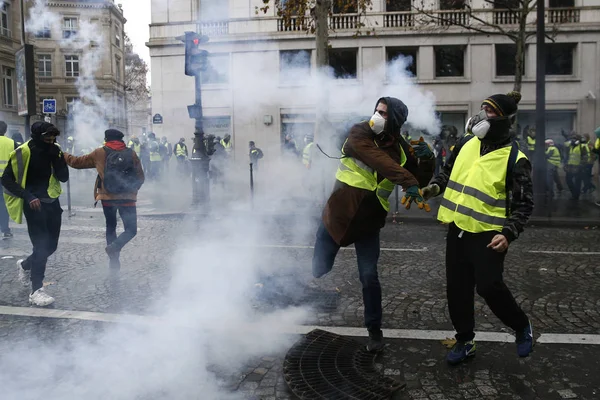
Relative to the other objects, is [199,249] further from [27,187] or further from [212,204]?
[212,204]

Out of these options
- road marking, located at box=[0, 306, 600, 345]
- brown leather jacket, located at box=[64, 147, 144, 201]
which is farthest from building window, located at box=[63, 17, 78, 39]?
road marking, located at box=[0, 306, 600, 345]

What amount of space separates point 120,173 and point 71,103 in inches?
604

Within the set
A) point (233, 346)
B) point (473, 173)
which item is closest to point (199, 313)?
point (233, 346)

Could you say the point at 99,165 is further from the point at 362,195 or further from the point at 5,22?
the point at 5,22

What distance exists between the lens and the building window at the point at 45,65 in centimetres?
1460

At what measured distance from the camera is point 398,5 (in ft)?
55.3

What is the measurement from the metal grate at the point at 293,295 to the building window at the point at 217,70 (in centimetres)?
703

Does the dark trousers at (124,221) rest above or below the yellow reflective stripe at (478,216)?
below

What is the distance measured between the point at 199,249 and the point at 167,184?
37.1ft

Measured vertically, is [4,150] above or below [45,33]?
below

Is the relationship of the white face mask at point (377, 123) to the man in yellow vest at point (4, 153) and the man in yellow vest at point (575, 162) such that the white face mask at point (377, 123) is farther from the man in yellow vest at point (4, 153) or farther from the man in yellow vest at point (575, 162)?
the man in yellow vest at point (575, 162)

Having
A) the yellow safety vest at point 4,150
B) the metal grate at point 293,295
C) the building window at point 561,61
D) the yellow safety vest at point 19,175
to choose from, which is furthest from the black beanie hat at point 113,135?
the building window at point 561,61

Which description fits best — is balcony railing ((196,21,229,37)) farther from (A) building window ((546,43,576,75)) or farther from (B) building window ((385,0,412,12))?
(A) building window ((546,43,576,75))

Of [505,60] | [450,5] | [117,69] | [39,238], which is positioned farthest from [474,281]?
[505,60]
